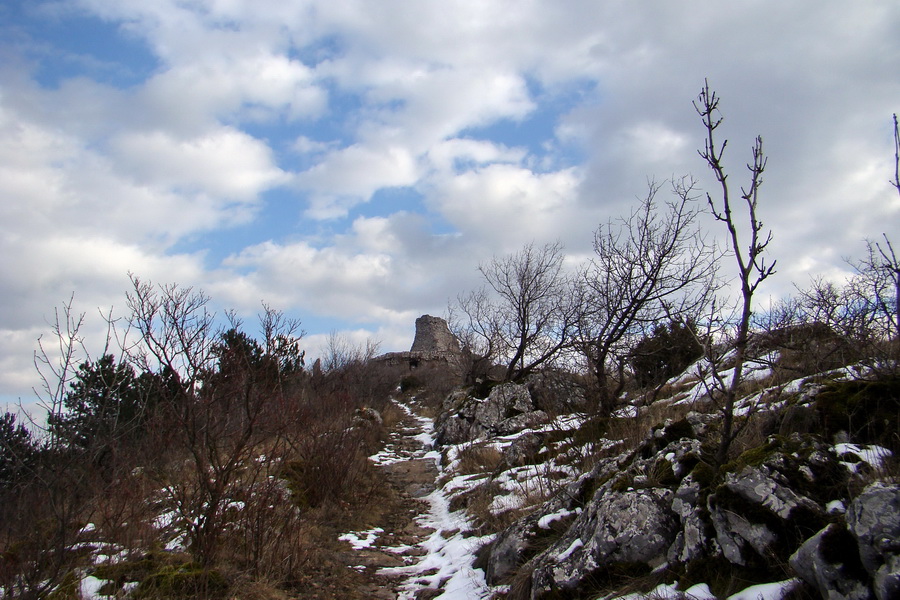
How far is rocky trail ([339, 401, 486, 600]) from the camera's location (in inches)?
202

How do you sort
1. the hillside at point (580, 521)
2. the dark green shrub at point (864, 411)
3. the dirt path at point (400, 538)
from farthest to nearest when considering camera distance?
the dirt path at point (400, 538), the dark green shrub at point (864, 411), the hillside at point (580, 521)

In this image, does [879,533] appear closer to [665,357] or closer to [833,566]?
[833,566]

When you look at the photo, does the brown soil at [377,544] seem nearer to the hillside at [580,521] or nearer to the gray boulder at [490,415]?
the hillside at [580,521]

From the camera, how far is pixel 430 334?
148 feet

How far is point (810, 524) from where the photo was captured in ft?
9.04

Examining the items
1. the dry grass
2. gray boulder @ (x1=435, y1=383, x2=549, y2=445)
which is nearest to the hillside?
the dry grass

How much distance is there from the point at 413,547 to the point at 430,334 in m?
38.7

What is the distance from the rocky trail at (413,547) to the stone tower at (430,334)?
33.4 m

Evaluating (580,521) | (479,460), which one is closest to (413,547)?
(580,521)

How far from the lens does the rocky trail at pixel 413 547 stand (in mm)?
5133

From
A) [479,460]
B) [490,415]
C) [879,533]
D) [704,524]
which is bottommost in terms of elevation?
[479,460]

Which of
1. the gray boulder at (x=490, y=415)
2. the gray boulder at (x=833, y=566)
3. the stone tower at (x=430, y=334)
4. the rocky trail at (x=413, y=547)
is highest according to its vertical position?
the stone tower at (x=430, y=334)

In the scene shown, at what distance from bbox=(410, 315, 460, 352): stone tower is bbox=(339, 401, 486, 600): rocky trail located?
109 feet

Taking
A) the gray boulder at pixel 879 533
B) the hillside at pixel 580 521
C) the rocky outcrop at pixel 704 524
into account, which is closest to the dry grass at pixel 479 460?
the hillside at pixel 580 521
